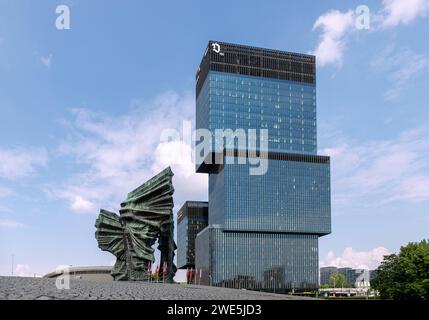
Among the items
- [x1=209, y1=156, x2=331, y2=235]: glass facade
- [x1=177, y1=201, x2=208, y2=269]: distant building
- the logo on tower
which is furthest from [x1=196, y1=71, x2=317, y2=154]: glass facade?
[x1=177, y1=201, x2=208, y2=269]: distant building

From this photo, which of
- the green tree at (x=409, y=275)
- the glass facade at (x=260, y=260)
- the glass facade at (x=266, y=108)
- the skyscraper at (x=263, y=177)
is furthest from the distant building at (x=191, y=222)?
the green tree at (x=409, y=275)

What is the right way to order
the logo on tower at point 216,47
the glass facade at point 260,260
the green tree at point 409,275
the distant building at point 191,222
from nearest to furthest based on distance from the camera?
the green tree at point 409,275 < the glass facade at point 260,260 < the logo on tower at point 216,47 < the distant building at point 191,222

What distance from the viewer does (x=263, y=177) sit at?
14250 centimetres

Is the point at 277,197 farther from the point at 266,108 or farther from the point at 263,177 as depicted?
the point at 266,108

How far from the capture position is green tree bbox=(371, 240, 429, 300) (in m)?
61.5

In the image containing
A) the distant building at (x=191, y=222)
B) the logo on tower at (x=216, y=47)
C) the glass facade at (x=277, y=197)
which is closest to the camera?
the glass facade at (x=277, y=197)

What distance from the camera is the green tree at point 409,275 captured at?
2421 inches

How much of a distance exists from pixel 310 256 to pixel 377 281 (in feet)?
243

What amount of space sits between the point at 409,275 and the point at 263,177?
262ft

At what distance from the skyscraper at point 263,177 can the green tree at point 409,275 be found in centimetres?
7244

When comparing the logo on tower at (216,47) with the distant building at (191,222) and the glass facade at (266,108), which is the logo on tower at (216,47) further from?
the distant building at (191,222)

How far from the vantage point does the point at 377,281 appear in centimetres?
7481

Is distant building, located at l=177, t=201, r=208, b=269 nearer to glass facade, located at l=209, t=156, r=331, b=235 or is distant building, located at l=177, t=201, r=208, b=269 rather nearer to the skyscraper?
the skyscraper
